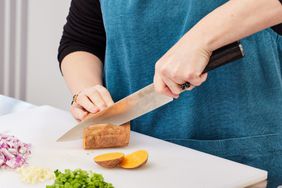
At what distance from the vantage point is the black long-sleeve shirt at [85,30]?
3.70 ft

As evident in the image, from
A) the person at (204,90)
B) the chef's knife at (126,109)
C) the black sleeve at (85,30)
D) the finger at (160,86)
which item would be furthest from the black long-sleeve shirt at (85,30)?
the finger at (160,86)

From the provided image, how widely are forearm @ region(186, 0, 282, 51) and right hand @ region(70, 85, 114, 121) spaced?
250 mm

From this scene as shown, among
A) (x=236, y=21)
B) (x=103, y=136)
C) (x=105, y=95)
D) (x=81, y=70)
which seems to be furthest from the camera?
(x=81, y=70)

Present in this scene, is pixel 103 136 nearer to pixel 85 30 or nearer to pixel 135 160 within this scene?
pixel 135 160

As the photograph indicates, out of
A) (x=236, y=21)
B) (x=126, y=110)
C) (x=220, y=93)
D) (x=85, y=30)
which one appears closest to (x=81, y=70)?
(x=85, y=30)

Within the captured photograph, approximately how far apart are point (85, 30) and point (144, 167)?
0.41 m

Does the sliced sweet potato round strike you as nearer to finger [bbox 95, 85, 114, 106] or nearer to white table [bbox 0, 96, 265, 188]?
white table [bbox 0, 96, 265, 188]

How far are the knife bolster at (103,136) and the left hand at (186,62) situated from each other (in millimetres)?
136

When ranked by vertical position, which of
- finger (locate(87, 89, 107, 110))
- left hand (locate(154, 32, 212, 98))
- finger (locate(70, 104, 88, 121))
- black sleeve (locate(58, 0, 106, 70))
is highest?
left hand (locate(154, 32, 212, 98))

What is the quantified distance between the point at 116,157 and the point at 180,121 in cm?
19

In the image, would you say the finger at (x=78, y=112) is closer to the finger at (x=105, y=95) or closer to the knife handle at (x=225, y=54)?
the finger at (x=105, y=95)

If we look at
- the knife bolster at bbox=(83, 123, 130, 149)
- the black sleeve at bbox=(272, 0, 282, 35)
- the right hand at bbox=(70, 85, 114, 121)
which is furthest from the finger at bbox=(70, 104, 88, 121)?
the black sleeve at bbox=(272, 0, 282, 35)

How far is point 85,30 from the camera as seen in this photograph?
114 cm

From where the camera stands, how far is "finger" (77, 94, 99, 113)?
3.28 ft
